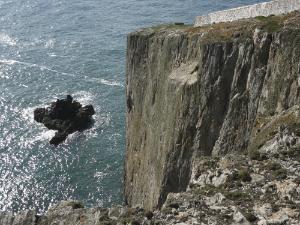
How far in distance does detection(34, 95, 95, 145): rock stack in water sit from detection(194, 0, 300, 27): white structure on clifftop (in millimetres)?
39329

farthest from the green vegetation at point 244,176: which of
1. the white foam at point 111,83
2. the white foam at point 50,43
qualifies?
the white foam at point 50,43

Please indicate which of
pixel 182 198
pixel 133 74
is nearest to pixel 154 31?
pixel 133 74

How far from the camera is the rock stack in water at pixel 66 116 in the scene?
3408 inches

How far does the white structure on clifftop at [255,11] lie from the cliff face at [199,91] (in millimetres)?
1327

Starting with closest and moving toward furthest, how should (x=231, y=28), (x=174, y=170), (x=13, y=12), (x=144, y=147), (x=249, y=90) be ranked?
(x=249, y=90) → (x=231, y=28) → (x=174, y=170) → (x=144, y=147) → (x=13, y=12)

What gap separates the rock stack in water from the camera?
86562 millimetres

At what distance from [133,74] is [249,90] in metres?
22.0

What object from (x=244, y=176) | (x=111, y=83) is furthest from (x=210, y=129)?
(x=111, y=83)

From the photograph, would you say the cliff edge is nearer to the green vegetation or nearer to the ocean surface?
the green vegetation

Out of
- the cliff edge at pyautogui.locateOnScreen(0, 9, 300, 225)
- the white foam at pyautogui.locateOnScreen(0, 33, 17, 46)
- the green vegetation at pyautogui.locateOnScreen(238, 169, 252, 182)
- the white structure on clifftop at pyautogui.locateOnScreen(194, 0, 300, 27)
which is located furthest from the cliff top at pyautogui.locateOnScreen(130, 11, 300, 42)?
the white foam at pyautogui.locateOnScreen(0, 33, 17, 46)

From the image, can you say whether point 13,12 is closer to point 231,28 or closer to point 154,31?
point 154,31

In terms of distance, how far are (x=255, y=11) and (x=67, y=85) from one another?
6262cm

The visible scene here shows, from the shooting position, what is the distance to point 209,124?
4209 cm

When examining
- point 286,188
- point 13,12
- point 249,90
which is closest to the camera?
point 286,188
